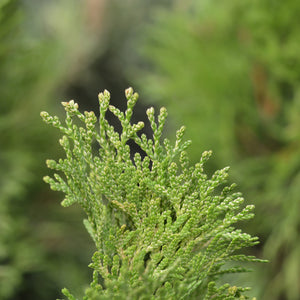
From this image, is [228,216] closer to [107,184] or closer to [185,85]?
[107,184]

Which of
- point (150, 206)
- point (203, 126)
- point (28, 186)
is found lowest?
point (150, 206)

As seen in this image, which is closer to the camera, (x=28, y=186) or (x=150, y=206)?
(x=150, y=206)

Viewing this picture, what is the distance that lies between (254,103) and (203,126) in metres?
0.21

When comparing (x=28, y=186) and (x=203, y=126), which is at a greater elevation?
(x=203, y=126)

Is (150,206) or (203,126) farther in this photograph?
(203,126)

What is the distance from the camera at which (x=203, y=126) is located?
Answer: 168cm

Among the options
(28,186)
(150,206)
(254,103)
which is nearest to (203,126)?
(254,103)

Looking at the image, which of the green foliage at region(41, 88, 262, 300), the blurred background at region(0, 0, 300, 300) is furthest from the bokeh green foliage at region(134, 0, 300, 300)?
the green foliage at region(41, 88, 262, 300)

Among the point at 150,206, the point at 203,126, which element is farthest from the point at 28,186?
the point at 150,206

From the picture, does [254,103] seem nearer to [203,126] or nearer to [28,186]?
[203,126]

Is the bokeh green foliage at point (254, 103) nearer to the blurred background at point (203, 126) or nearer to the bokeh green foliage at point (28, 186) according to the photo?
the blurred background at point (203, 126)

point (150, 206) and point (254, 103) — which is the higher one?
point (254, 103)

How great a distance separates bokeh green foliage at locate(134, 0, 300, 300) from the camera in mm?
1504

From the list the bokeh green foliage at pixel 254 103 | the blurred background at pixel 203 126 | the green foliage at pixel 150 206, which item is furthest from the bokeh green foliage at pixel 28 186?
the green foliage at pixel 150 206
